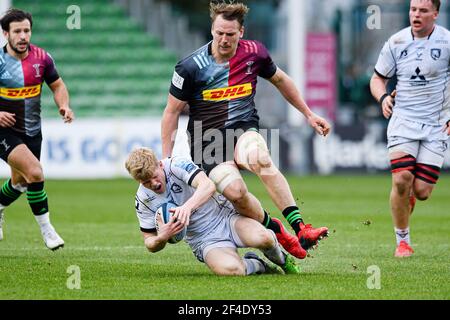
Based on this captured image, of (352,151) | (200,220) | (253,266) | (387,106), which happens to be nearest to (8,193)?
(200,220)

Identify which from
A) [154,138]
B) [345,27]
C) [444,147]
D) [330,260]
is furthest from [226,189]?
[345,27]

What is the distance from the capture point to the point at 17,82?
33.6 feet

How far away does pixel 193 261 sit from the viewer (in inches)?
377

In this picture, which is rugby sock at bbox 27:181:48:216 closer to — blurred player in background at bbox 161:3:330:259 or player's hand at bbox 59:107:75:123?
player's hand at bbox 59:107:75:123

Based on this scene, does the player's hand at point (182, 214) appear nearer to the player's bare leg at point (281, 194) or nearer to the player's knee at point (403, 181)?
the player's bare leg at point (281, 194)

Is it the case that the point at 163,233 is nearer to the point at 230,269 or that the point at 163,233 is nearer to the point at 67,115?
the point at 230,269

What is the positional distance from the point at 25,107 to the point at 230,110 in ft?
8.21

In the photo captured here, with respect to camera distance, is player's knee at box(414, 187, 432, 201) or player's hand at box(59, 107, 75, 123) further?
player's hand at box(59, 107, 75, 123)

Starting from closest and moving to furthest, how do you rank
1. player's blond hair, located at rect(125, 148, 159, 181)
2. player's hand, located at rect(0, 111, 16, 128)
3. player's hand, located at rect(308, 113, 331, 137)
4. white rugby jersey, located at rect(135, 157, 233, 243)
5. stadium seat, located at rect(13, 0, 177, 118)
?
1. player's blond hair, located at rect(125, 148, 159, 181)
2. white rugby jersey, located at rect(135, 157, 233, 243)
3. player's hand, located at rect(308, 113, 331, 137)
4. player's hand, located at rect(0, 111, 16, 128)
5. stadium seat, located at rect(13, 0, 177, 118)

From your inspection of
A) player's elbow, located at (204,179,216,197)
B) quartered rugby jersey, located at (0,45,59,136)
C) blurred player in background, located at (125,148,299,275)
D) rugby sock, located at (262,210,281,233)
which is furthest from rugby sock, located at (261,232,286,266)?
quartered rugby jersey, located at (0,45,59,136)

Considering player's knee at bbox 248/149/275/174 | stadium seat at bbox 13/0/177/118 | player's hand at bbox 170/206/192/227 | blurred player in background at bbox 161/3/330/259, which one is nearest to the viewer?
player's hand at bbox 170/206/192/227

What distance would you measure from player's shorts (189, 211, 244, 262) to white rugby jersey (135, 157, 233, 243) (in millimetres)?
52

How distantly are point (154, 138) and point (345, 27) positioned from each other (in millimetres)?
10607

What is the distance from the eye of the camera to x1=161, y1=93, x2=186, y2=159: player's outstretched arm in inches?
347
